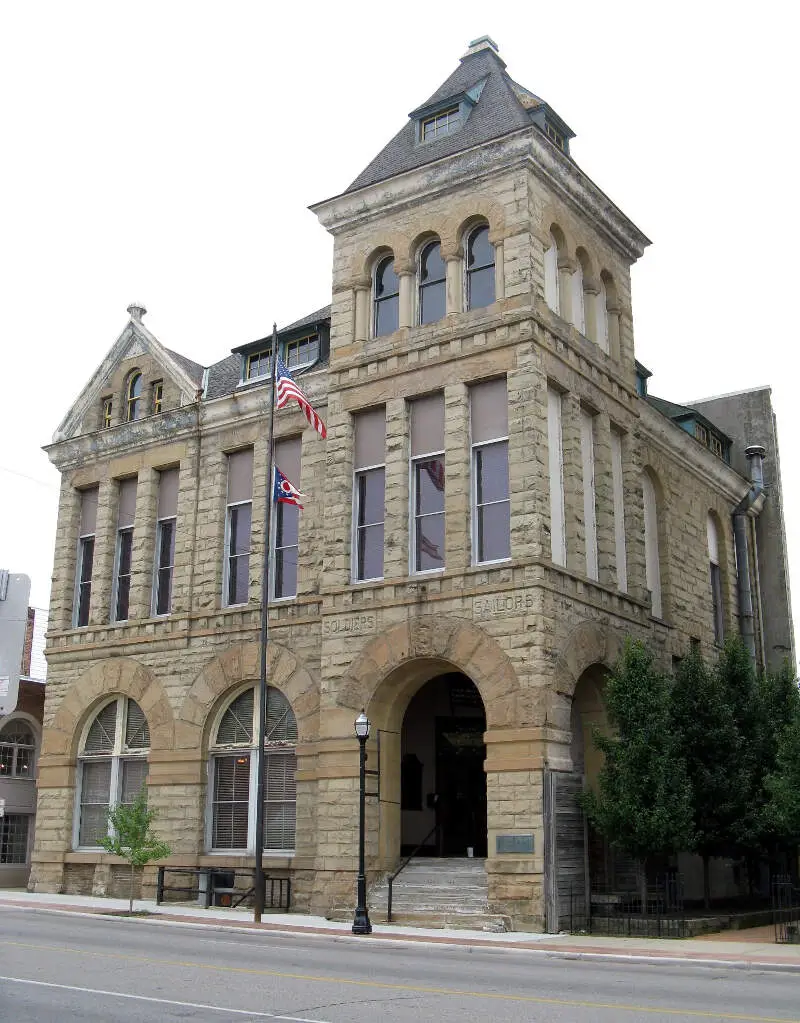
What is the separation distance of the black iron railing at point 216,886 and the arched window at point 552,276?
46.2 feet

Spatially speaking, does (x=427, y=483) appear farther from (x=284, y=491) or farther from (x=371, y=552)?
(x=284, y=491)

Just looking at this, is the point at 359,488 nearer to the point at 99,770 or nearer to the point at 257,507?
the point at 257,507

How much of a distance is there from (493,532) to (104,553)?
42.4 ft

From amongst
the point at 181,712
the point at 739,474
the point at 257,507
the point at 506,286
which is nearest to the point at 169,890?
the point at 181,712

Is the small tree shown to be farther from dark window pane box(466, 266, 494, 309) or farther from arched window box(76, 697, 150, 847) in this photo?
dark window pane box(466, 266, 494, 309)

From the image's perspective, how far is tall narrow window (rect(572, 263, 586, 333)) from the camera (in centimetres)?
2734

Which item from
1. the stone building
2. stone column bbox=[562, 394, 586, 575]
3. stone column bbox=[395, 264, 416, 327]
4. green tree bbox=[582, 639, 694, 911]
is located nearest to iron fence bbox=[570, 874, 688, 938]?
green tree bbox=[582, 639, 694, 911]

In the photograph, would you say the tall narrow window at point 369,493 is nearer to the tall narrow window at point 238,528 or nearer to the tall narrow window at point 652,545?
the tall narrow window at point 238,528

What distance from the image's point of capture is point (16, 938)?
1797 cm

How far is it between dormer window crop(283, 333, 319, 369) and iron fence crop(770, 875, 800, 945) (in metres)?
16.9

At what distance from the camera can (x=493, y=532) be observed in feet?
79.9

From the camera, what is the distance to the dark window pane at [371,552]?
2595 centimetres

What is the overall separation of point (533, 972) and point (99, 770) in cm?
1895

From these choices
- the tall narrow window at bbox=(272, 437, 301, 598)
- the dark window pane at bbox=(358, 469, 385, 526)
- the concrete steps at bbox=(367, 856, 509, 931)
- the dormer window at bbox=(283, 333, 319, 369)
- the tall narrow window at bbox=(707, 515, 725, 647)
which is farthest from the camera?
the tall narrow window at bbox=(707, 515, 725, 647)
